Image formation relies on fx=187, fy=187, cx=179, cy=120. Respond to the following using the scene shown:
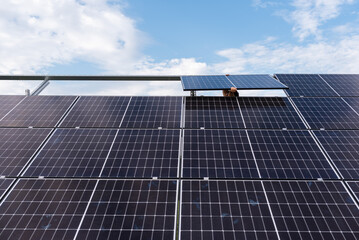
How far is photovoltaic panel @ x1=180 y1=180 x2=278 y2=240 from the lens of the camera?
6.95m

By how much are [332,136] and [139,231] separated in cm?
1183

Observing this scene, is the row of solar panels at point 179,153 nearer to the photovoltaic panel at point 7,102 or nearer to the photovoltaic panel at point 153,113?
the photovoltaic panel at point 153,113

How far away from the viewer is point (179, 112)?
13023mm

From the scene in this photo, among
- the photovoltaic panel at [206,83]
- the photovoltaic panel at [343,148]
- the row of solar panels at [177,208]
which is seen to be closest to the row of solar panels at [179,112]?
the photovoltaic panel at [343,148]

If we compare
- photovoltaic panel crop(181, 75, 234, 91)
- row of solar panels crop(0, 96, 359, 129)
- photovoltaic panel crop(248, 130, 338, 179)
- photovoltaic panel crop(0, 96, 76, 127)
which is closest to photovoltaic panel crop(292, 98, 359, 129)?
row of solar panels crop(0, 96, 359, 129)

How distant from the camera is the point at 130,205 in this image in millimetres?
7836

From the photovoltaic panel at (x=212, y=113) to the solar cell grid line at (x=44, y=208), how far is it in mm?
6870

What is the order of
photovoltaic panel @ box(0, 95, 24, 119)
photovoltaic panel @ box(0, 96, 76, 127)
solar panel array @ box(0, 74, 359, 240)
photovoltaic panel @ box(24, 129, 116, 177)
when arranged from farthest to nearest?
photovoltaic panel @ box(0, 95, 24, 119)
photovoltaic panel @ box(0, 96, 76, 127)
photovoltaic panel @ box(24, 129, 116, 177)
solar panel array @ box(0, 74, 359, 240)

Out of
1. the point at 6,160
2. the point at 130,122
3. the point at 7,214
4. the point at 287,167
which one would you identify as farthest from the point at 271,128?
the point at 6,160

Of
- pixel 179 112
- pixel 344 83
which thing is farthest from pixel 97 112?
pixel 344 83

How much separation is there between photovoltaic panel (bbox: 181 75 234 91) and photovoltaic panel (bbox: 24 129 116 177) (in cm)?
702

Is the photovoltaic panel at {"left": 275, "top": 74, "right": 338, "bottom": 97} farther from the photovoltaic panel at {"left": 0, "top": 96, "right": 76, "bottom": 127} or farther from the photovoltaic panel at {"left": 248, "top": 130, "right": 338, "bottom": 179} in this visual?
the photovoltaic panel at {"left": 0, "top": 96, "right": 76, "bottom": 127}

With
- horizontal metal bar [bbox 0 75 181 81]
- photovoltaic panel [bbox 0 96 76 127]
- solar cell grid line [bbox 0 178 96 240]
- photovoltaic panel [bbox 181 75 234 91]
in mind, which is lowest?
solar cell grid line [bbox 0 178 96 240]

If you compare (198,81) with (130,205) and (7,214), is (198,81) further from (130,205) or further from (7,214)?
(7,214)
